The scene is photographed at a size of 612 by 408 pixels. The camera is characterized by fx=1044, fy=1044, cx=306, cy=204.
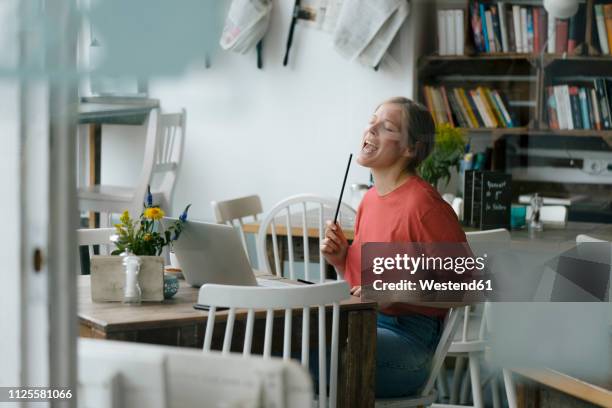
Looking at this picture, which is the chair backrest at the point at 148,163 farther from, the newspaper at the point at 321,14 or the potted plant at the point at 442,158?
the potted plant at the point at 442,158

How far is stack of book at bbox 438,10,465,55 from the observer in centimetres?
476

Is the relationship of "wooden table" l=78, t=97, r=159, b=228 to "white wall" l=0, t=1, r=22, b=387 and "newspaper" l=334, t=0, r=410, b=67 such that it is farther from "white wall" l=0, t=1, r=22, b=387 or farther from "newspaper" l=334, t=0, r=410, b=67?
A: "white wall" l=0, t=1, r=22, b=387

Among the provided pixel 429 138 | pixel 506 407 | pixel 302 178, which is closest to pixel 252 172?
pixel 302 178

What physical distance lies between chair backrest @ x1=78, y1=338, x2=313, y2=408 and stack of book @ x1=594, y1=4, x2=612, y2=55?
3709 mm

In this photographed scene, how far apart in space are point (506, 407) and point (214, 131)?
259cm

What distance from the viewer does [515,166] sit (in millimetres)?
4781

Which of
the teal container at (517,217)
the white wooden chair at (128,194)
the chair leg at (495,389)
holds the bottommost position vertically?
the chair leg at (495,389)

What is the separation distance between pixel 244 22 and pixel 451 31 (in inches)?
40.9

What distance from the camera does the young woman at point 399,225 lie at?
2510mm

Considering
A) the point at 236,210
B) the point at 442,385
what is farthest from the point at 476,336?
the point at 236,210

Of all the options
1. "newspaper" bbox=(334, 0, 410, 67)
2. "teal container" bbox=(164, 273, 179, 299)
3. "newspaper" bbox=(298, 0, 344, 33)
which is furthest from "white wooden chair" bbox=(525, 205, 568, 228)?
"teal container" bbox=(164, 273, 179, 299)

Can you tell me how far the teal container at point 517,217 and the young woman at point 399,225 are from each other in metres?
0.97

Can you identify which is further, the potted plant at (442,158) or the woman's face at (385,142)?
the potted plant at (442,158)

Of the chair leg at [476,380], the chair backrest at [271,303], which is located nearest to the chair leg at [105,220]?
the chair leg at [476,380]
